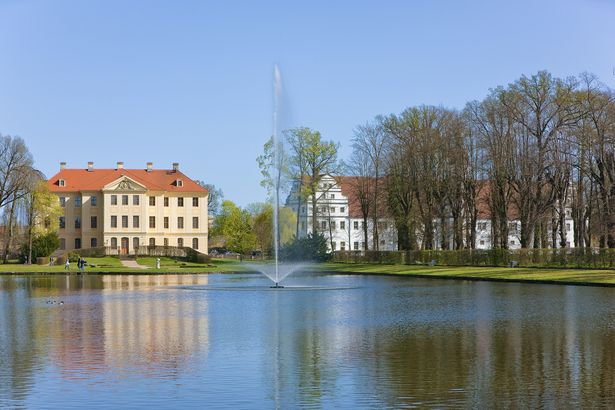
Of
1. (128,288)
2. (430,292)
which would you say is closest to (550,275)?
(430,292)

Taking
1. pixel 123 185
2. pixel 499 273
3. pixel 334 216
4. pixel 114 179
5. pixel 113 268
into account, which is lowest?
pixel 499 273

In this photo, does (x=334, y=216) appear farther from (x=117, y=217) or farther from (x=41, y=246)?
(x=41, y=246)

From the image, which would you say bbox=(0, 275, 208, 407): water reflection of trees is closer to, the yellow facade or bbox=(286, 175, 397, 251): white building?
bbox=(286, 175, 397, 251): white building

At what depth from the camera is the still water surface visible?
1255cm

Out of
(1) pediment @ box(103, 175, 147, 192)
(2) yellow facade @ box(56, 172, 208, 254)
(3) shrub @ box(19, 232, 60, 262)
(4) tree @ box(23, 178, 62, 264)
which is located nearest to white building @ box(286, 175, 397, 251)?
(2) yellow facade @ box(56, 172, 208, 254)

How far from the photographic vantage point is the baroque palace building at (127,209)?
9175cm

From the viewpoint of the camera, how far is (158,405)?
12.0m

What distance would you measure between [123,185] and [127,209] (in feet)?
8.40

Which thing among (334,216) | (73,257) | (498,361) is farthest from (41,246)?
(498,361)

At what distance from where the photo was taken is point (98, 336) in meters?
20.0

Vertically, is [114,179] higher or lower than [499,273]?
higher

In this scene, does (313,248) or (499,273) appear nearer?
(499,273)

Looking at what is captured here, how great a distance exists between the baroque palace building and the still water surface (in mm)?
61971

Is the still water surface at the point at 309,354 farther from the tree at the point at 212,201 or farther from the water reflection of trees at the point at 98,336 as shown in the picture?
the tree at the point at 212,201
